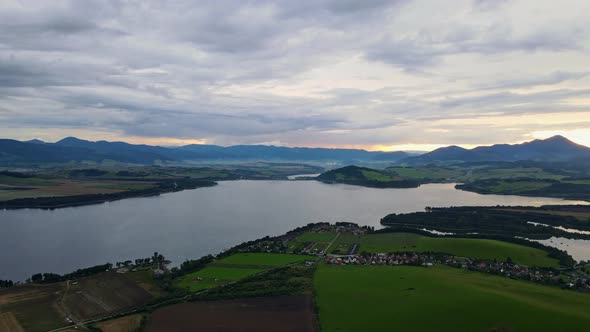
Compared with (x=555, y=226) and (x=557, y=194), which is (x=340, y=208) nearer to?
(x=555, y=226)

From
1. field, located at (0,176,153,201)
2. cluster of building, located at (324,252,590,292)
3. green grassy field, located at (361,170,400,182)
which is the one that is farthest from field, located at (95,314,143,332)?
green grassy field, located at (361,170,400,182)

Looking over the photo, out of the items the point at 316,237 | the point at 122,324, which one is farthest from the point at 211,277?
the point at 316,237

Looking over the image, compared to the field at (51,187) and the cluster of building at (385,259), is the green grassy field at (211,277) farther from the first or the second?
the field at (51,187)

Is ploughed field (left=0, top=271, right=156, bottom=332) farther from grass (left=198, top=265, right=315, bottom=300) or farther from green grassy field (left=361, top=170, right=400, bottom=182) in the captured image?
green grassy field (left=361, top=170, right=400, bottom=182)

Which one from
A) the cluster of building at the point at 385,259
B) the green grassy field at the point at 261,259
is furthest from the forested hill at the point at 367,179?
the green grassy field at the point at 261,259

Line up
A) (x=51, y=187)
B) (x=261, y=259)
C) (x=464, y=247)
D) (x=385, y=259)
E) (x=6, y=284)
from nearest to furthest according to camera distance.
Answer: (x=6, y=284), (x=385, y=259), (x=261, y=259), (x=464, y=247), (x=51, y=187)

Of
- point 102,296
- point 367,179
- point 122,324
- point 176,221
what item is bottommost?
point 122,324

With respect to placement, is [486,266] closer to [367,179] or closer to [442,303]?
[442,303]
